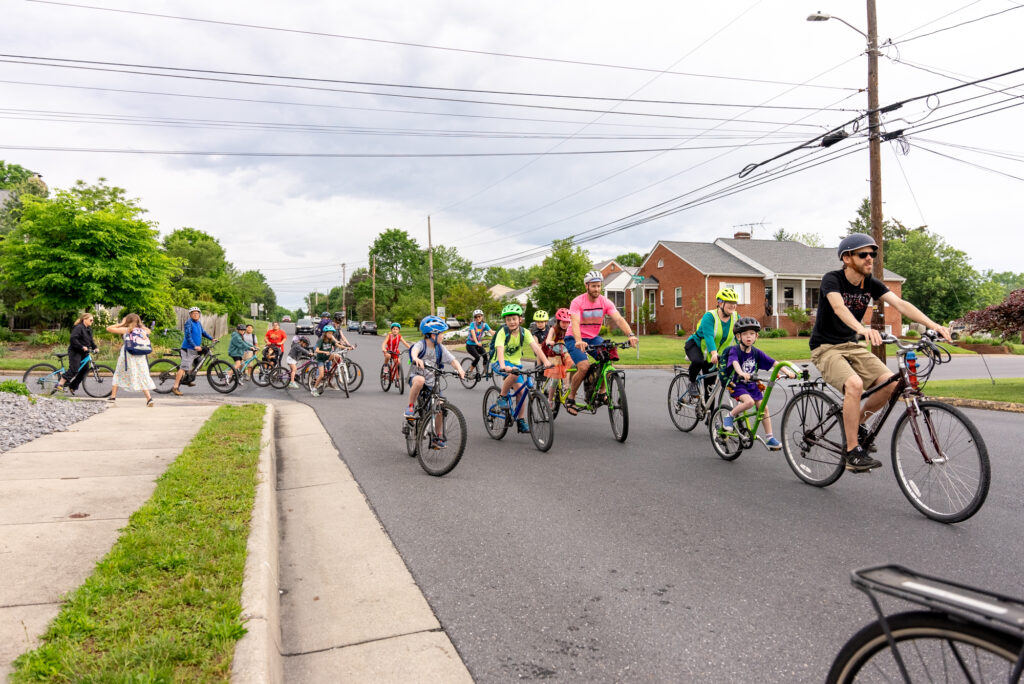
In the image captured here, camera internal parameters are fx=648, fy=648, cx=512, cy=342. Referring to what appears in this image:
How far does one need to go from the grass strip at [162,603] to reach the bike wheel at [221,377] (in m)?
10.9

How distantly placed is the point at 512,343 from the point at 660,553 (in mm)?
4711

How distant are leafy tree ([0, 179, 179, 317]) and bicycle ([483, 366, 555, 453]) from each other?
2341cm

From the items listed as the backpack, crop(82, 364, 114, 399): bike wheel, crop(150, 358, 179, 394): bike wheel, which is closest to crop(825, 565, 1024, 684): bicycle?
the backpack

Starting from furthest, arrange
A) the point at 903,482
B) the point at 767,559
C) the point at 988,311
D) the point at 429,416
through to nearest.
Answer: the point at 988,311 < the point at 429,416 < the point at 903,482 < the point at 767,559

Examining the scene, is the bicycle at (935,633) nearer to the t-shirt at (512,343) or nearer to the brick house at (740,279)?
the t-shirt at (512,343)

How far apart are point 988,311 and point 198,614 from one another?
1644 cm

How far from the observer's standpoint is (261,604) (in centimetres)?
340

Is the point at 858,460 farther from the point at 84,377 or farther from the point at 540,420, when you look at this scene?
the point at 84,377

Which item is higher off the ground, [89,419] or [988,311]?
[988,311]

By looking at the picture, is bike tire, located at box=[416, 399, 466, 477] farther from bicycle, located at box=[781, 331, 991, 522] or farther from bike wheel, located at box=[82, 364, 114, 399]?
bike wheel, located at box=[82, 364, 114, 399]

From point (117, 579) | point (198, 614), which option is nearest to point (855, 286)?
point (198, 614)

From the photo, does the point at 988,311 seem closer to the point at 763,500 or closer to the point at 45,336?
the point at 763,500

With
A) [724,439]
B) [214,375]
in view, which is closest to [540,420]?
[724,439]

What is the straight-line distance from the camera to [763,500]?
225 inches
